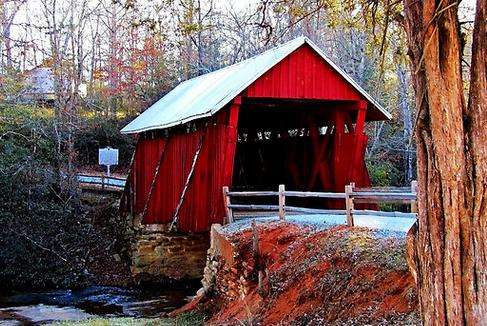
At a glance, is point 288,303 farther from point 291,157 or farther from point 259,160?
point 259,160

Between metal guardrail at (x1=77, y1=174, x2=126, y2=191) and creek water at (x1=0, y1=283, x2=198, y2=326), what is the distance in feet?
25.1

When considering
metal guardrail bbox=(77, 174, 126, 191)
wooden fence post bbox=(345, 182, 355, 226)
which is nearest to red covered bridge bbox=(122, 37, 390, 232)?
metal guardrail bbox=(77, 174, 126, 191)

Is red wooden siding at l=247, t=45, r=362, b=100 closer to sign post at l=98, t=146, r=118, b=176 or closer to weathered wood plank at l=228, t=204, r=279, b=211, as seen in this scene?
weathered wood plank at l=228, t=204, r=279, b=211

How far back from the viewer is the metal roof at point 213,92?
15.7m

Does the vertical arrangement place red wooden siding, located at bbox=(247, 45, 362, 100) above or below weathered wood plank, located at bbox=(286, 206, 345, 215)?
above

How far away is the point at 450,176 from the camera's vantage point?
17.2 feet

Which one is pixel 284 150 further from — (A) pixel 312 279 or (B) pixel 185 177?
(A) pixel 312 279

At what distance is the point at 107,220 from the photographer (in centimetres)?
2420

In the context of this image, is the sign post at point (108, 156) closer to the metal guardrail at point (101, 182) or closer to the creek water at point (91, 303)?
the metal guardrail at point (101, 182)

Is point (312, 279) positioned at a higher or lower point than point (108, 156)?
lower

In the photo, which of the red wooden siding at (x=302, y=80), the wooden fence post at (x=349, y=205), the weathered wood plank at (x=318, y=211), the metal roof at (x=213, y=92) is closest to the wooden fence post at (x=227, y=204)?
the metal roof at (x=213, y=92)

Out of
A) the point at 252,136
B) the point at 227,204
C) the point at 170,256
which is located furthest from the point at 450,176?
the point at 252,136

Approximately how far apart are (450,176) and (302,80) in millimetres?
11203

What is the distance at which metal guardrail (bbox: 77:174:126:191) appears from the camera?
87.4 feet
